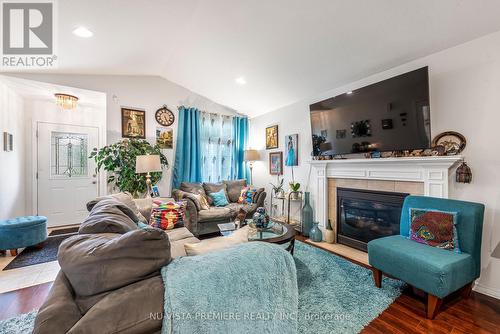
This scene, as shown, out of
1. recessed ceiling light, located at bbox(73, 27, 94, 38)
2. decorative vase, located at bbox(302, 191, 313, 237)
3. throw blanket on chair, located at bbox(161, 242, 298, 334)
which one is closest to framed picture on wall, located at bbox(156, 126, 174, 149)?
recessed ceiling light, located at bbox(73, 27, 94, 38)

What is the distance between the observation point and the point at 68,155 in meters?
4.23

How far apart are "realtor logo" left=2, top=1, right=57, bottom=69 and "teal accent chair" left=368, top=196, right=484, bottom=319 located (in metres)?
3.81

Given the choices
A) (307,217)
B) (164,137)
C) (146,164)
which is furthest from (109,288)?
(164,137)

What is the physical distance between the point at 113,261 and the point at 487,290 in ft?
10.1

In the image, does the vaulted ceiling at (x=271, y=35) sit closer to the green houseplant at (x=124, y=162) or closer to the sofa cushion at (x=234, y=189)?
the green houseplant at (x=124, y=162)

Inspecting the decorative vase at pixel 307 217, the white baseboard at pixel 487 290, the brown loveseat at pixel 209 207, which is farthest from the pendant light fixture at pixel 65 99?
the white baseboard at pixel 487 290

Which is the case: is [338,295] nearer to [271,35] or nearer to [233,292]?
[233,292]

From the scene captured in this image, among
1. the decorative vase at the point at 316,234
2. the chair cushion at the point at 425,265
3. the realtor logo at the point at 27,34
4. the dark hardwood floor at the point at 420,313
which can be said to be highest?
the realtor logo at the point at 27,34

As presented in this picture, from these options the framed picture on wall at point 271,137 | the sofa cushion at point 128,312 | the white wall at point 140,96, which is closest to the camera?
the sofa cushion at point 128,312

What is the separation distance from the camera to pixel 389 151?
8.39 ft

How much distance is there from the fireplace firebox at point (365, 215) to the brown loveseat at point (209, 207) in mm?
1438

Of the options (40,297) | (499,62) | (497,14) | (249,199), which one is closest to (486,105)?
(499,62)

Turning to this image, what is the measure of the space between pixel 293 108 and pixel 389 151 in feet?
6.53

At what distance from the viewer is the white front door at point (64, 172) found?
13.2 ft
